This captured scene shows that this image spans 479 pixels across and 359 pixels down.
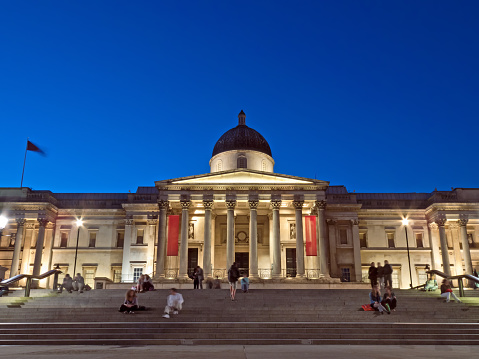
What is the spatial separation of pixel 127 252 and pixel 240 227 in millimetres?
11407

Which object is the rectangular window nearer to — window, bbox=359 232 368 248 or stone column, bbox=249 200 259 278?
window, bbox=359 232 368 248

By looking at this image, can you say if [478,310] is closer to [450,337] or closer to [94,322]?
[450,337]

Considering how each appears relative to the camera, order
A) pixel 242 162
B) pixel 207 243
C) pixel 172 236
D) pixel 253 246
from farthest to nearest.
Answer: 1. pixel 242 162
2. pixel 172 236
3. pixel 253 246
4. pixel 207 243

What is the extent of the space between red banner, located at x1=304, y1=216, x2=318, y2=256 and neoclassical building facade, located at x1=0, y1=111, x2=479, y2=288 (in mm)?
83

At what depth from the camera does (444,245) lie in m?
42.7

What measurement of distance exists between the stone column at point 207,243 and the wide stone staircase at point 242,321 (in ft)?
31.9

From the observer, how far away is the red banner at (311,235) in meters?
36.4

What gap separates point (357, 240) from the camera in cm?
4338

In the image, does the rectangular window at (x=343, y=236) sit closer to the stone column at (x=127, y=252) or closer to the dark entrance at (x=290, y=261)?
the dark entrance at (x=290, y=261)

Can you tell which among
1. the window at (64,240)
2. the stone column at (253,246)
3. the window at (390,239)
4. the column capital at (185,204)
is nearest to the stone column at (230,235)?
the stone column at (253,246)

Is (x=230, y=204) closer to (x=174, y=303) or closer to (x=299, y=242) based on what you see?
(x=299, y=242)

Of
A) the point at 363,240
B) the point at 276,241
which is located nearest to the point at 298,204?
the point at 276,241

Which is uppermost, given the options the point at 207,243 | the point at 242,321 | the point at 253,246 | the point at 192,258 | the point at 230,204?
the point at 230,204

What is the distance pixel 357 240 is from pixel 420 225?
7.80 metres
